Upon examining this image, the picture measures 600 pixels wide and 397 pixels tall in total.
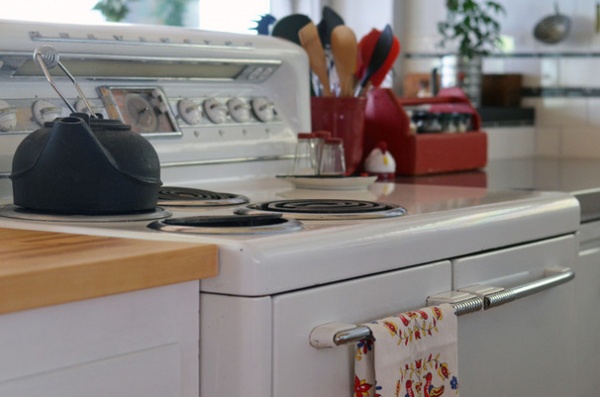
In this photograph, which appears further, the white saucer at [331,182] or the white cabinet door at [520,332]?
the white saucer at [331,182]

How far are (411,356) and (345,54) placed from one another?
1.04 metres

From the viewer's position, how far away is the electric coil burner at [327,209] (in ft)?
4.87

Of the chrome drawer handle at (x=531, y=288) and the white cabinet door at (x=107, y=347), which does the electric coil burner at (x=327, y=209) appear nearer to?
the chrome drawer handle at (x=531, y=288)

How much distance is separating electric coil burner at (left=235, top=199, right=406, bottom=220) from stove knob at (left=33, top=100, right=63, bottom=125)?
1.22ft

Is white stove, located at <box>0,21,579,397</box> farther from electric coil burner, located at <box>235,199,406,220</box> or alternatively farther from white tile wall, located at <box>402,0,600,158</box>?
white tile wall, located at <box>402,0,600,158</box>

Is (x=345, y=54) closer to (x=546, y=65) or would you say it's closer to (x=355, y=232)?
(x=355, y=232)

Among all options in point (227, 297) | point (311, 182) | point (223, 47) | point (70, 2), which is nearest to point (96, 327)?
point (227, 297)

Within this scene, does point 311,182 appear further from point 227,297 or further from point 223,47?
point 227,297

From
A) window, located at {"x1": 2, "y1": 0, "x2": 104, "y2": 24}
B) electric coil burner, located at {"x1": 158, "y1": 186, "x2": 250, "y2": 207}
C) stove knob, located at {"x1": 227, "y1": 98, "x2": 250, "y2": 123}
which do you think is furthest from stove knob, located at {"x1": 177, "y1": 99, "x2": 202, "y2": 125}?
window, located at {"x1": 2, "y1": 0, "x2": 104, "y2": 24}

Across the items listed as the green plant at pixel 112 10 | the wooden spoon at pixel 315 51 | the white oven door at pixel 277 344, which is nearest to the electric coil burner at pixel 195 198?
the white oven door at pixel 277 344

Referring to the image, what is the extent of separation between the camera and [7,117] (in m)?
1.65

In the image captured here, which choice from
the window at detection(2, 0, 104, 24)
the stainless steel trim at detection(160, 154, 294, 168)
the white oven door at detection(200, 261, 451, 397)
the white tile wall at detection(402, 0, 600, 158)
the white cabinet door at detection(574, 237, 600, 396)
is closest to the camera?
the white oven door at detection(200, 261, 451, 397)

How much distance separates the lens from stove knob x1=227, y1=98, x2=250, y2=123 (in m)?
2.07

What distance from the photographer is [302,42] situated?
7.53ft
